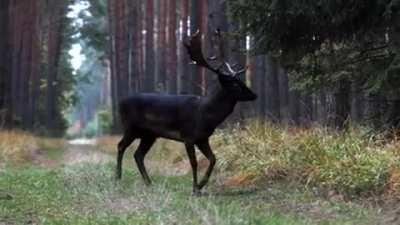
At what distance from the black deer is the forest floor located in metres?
0.62

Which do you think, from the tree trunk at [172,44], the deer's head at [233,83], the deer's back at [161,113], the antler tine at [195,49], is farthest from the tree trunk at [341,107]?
the tree trunk at [172,44]

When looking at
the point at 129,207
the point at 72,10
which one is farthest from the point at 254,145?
the point at 72,10

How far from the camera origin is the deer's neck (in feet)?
31.9

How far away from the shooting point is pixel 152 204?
8.10m

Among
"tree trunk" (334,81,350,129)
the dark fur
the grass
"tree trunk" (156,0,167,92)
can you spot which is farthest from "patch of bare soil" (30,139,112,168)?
"tree trunk" (156,0,167,92)

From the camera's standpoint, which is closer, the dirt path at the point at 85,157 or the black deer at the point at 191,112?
the black deer at the point at 191,112

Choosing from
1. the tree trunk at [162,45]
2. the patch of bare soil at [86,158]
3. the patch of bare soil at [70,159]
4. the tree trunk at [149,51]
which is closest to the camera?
the patch of bare soil at [86,158]

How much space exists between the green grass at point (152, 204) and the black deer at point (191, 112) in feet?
2.21

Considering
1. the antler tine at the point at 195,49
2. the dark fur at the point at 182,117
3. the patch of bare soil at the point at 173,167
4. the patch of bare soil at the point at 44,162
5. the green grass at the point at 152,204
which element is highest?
the antler tine at the point at 195,49

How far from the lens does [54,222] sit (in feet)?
22.9

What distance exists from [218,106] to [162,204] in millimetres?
2110

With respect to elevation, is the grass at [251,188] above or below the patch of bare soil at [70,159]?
above

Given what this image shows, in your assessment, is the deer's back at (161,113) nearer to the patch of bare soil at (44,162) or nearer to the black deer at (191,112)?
the black deer at (191,112)

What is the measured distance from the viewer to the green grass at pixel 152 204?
7082 mm
